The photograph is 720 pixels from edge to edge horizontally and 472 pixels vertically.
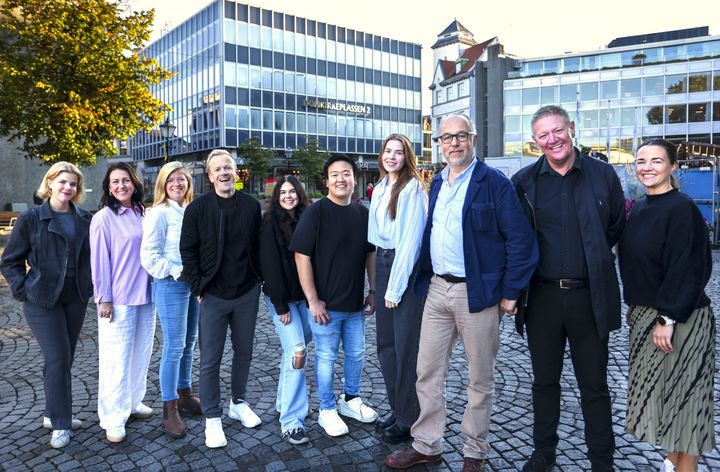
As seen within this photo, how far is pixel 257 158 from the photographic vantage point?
45719 millimetres

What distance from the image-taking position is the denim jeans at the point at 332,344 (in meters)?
4.06

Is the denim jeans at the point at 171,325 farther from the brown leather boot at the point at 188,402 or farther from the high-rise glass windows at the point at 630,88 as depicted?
the high-rise glass windows at the point at 630,88

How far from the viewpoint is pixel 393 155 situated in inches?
154

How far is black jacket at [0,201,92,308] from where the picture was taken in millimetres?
3986

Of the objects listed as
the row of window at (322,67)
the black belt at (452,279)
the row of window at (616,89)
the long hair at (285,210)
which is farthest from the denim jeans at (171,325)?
the row of window at (616,89)

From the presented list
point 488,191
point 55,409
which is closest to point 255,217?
point 488,191

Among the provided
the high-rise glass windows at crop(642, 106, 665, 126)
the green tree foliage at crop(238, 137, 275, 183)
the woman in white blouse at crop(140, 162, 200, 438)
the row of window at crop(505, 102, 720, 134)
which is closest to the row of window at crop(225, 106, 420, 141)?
the green tree foliage at crop(238, 137, 275, 183)

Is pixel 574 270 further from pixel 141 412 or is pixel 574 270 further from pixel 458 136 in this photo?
pixel 141 412

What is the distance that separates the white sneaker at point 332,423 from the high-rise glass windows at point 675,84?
5217cm

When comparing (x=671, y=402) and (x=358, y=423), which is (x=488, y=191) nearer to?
(x=671, y=402)

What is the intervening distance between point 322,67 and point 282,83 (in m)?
5.12

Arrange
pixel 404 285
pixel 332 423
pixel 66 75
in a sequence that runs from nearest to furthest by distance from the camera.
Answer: pixel 404 285, pixel 332 423, pixel 66 75

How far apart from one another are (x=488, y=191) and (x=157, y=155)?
65.6 meters

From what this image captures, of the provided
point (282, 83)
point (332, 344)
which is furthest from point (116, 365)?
point (282, 83)
